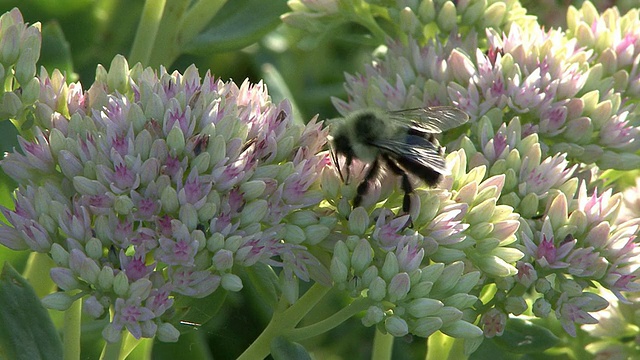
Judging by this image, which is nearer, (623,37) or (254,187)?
(254,187)

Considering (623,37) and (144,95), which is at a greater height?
(144,95)

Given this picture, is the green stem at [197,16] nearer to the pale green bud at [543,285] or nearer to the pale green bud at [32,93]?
the pale green bud at [32,93]

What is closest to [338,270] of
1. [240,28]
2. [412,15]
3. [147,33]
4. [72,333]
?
[72,333]

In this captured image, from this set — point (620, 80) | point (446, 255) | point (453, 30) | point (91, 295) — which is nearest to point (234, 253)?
point (91, 295)

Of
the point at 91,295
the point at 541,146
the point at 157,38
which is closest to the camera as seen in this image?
the point at 91,295

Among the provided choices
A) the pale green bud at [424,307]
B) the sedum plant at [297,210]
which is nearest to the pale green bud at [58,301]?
the sedum plant at [297,210]

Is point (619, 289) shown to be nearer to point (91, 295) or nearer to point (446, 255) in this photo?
point (446, 255)

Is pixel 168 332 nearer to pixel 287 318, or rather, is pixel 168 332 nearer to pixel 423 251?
pixel 287 318
